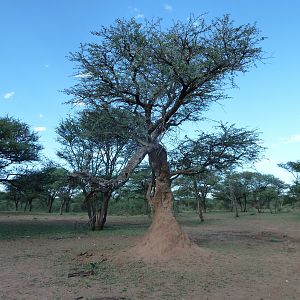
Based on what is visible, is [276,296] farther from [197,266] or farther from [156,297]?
[197,266]

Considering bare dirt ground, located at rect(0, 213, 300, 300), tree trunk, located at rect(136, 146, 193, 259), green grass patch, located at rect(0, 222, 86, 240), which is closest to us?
bare dirt ground, located at rect(0, 213, 300, 300)

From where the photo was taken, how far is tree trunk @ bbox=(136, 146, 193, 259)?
36.4 feet

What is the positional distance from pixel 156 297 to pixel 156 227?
4714 millimetres

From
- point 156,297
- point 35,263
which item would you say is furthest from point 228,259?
point 35,263

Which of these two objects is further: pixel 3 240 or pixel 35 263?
pixel 3 240

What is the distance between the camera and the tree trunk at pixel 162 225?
11094mm

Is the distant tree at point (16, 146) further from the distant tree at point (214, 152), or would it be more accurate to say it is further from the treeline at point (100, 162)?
the distant tree at point (214, 152)

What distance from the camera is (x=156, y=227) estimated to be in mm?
11625

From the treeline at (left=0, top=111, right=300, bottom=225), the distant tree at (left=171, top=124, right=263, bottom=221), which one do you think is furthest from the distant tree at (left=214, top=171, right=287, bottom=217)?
the distant tree at (left=171, top=124, right=263, bottom=221)

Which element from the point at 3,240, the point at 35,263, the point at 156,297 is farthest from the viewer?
the point at 3,240

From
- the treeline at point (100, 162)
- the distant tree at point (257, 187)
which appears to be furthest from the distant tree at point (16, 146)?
the distant tree at point (257, 187)

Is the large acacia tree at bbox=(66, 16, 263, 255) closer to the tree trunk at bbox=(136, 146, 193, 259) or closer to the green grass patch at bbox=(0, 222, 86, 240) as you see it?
the tree trunk at bbox=(136, 146, 193, 259)

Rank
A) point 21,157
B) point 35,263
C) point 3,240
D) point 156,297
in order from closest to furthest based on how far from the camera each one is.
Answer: point 156,297
point 35,263
point 3,240
point 21,157

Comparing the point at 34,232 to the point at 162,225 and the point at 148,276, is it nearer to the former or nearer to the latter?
the point at 162,225
